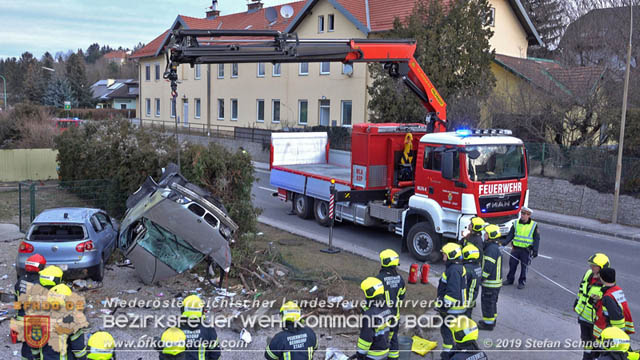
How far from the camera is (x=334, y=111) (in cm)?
3347

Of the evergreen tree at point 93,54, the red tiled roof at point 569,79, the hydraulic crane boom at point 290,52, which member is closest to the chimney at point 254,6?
the red tiled roof at point 569,79

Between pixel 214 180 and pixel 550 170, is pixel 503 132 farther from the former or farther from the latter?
pixel 550 170

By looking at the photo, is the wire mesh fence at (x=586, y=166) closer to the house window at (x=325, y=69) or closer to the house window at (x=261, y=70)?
the house window at (x=325, y=69)

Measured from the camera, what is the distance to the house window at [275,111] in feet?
125

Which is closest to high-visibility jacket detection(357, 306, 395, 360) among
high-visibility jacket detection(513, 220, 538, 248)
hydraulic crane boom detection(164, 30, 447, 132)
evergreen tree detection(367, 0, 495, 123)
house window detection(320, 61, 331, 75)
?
high-visibility jacket detection(513, 220, 538, 248)

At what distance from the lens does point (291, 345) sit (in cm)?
493

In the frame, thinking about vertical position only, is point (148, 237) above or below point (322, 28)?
below

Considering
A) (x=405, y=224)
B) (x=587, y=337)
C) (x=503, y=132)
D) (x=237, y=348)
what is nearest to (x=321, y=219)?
(x=405, y=224)

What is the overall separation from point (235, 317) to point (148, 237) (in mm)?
2112

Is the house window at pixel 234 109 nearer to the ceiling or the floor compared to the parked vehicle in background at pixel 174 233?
nearer to the ceiling

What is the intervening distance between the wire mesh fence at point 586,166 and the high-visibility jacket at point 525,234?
963 centimetres

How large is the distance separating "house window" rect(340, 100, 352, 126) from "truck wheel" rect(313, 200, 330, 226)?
1723cm

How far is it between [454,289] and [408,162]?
23.3 ft

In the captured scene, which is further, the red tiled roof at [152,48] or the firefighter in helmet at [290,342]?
the red tiled roof at [152,48]
